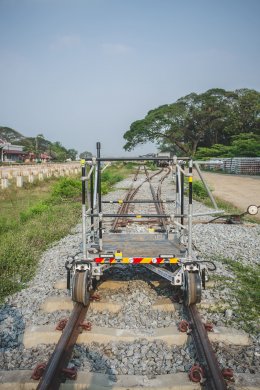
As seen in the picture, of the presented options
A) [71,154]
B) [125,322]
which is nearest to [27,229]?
[125,322]

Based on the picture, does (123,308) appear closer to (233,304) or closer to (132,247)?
(132,247)

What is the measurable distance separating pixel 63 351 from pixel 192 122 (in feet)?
190

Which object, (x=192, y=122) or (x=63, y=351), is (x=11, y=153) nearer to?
(x=192, y=122)

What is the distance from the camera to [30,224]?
33.3ft

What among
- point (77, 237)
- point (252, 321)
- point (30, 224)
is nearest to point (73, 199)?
point (30, 224)

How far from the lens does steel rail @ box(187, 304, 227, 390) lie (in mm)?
3035

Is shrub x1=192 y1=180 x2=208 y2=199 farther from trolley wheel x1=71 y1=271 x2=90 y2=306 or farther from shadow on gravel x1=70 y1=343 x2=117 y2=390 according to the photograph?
shadow on gravel x1=70 y1=343 x2=117 y2=390

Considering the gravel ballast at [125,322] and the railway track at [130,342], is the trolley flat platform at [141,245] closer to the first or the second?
the gravel ballast at [125,322]

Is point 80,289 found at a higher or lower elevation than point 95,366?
higher

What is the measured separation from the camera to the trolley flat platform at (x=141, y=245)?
4.96m

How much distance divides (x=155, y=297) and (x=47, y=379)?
228cm

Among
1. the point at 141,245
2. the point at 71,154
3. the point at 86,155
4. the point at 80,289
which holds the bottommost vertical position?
the point at 80,289

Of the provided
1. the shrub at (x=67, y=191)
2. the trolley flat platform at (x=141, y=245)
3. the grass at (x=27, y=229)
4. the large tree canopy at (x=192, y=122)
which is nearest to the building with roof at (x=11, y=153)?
the large tree canopy at (x=192, y=122)

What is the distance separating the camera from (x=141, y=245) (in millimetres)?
5523
